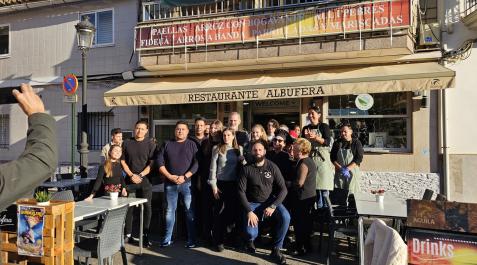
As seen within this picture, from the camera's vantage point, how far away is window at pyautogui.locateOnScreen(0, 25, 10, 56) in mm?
13898

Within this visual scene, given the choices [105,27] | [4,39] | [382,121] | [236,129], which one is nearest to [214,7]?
[105,27]

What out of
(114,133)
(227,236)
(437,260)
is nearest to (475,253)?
(437,260)

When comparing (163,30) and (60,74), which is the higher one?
(163,30)

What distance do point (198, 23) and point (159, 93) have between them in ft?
6.99

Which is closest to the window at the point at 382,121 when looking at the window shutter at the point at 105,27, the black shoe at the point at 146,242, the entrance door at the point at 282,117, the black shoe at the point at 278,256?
the entrance door at the point at 282,117

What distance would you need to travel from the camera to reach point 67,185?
23.9 ft

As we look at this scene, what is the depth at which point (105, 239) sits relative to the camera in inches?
173

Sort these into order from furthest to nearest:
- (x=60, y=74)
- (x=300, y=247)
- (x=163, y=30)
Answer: (x=60, y=74)
(x=163, y=30)
(x=300, y=247)

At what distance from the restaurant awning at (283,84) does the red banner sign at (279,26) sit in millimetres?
969

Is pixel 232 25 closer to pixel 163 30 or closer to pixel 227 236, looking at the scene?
pixel 163 30

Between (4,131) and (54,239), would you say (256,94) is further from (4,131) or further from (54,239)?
(4,131)

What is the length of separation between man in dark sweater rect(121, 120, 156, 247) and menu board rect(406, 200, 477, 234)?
4.13m

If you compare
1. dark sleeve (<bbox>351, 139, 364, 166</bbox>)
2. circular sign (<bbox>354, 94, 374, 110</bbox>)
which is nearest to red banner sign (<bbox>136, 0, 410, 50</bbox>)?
circular sign (<bbox>354, 94, 374, 110</bbox>)

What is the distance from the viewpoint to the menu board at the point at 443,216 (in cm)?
355
